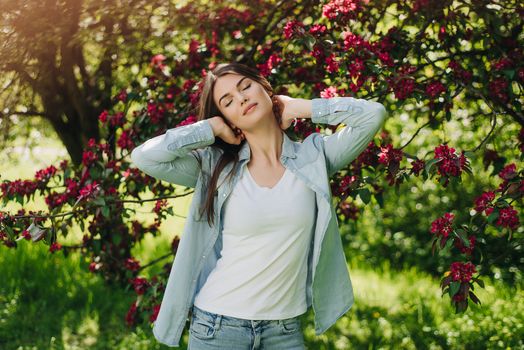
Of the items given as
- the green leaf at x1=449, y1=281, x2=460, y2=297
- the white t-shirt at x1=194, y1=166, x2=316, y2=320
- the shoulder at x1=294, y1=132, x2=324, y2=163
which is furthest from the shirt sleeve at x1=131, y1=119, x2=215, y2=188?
the green leaf at x1=449, y1=281, x2=460, y2=297

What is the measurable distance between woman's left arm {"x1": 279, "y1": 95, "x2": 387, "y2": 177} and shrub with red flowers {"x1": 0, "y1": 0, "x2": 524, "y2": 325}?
275 millimetres

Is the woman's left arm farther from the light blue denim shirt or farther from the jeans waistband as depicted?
the jeans waistband

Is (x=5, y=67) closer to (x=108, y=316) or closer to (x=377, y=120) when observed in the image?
(x=108, y=316)

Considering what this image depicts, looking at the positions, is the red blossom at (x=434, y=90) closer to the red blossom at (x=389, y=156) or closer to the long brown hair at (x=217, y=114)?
the red blossom at (x=389, y=156)

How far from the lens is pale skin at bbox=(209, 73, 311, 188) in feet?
7.50

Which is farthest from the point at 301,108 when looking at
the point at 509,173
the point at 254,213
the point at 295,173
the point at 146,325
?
the point at 146,325

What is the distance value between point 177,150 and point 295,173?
435 mm

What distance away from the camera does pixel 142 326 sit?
4.19 metres

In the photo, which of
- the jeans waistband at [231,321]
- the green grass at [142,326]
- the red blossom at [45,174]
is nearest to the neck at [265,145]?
the jeans waistband at [231,321]

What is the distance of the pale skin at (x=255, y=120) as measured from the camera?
229 cm

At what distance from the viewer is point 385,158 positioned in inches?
101

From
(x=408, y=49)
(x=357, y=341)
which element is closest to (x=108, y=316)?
(x=357, y=341)

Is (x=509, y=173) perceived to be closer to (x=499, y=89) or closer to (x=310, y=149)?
(x=499, y=89)

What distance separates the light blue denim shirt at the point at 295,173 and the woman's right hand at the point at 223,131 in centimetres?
3
